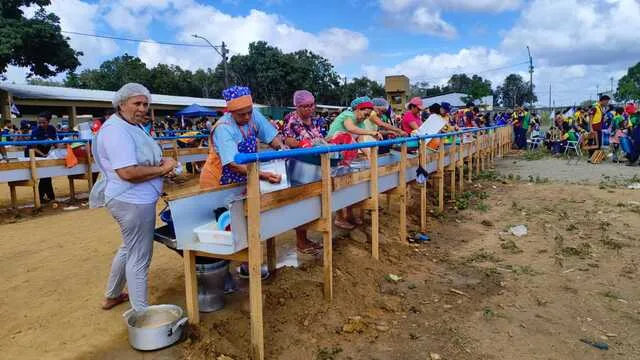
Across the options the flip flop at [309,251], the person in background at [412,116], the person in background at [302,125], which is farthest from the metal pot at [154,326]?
the person in background at [412,116]

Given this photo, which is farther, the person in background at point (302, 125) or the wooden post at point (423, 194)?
the wooden post at point (423, 194)

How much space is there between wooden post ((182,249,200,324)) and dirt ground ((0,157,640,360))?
0.11 metres

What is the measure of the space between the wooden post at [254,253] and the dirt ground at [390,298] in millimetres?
255

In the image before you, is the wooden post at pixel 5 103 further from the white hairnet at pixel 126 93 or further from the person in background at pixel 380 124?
the white hairnet at pixel 126 93

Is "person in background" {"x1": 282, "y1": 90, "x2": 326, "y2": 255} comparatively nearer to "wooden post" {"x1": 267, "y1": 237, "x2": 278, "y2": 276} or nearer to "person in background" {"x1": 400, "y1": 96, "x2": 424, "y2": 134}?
"wooden post" {"x1": 267, "y1": 237, "x2": 278, "y2": 276}

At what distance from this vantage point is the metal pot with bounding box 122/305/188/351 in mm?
3090

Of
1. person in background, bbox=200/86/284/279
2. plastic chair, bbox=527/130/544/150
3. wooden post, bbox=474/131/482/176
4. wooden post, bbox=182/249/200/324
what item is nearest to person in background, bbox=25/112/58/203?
person in background, bbox=200/86/284/279

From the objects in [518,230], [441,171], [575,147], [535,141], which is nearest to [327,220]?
[518,230]

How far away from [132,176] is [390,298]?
2.45 metres

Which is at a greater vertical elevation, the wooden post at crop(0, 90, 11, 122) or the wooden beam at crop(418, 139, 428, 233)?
the wooden post at crop(0, 90, 11, 122)

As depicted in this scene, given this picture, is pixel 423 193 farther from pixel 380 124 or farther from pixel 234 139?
pixel 234 139

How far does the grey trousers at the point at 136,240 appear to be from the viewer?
3.20 meters

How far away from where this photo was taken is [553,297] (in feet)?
14.2

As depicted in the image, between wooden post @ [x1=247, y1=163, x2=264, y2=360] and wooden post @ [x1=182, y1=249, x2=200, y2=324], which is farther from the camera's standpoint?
wooden post @ [x1=182, y1=249, x2=200, y2=324]
